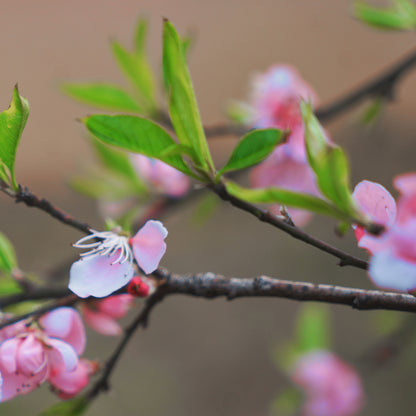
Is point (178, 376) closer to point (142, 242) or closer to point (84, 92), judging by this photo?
point (84, 92)

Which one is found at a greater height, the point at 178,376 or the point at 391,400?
the point at 391,400

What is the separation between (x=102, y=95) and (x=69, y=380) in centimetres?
50

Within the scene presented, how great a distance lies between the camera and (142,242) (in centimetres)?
33

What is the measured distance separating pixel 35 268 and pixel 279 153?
5.32 ft

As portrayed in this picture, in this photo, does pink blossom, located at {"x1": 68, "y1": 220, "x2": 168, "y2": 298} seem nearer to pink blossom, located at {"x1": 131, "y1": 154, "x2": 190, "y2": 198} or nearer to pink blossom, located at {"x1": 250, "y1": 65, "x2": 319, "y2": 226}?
pink blossom, located at {"x1": 250, "y1": 65, "x2": 319, "y2": 226}

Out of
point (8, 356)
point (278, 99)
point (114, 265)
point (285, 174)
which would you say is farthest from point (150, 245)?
point (278, 99)

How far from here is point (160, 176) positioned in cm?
86

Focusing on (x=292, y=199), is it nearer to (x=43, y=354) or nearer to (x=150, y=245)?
(x=150, y=245)

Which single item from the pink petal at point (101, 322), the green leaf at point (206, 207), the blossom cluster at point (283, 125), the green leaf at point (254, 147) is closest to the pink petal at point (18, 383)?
the pink petal at point (101, 322)

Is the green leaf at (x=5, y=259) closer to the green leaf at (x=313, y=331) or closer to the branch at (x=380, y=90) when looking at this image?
the branch at (x=380, y=90)

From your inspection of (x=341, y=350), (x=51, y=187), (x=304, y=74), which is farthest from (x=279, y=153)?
(x=304, y=74)

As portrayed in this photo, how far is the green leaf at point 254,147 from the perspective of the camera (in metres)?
0.28

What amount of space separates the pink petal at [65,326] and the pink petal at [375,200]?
0.76 ft

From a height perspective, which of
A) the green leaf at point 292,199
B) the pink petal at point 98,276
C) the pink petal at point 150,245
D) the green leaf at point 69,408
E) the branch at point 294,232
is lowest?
the green leaf at point 69,408
